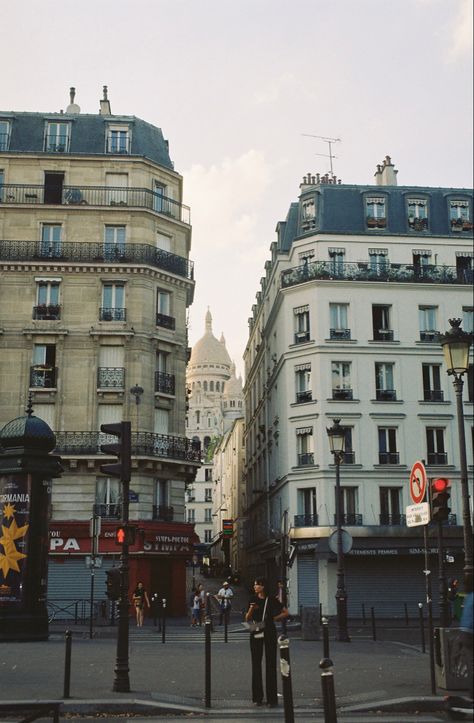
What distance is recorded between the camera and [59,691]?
12.3m

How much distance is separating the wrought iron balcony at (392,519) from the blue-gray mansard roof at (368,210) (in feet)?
46.1

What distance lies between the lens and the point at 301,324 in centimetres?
4359

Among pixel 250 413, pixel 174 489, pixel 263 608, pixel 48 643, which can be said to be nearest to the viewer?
pixel 263 608

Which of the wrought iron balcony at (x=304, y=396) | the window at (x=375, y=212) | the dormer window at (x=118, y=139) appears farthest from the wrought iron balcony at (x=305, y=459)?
the dormer window at (x=118, y=139)

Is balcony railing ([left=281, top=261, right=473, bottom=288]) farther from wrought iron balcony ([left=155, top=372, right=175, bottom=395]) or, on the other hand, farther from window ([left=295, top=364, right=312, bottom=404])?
wrought iron balcony ([left=155, top=372, right=175, bottom=395])

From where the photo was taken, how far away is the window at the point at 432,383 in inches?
1655

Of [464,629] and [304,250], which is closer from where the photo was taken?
[464,629]

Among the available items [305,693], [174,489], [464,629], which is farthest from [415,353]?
[464,629]

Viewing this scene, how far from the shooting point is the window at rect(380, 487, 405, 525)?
40.0 metres

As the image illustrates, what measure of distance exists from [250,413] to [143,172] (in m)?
27.8

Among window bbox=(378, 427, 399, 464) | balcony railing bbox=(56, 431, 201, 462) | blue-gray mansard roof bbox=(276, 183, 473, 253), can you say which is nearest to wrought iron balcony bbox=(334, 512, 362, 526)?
window bbox=(378, 427, 399, 464)

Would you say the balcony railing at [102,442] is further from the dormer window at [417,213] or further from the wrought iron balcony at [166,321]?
the dormer window at [417,213]

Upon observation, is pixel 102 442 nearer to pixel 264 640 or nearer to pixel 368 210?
pixel 368 210

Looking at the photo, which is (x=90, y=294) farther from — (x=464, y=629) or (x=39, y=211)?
(x=464, y=629)
